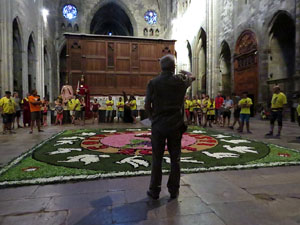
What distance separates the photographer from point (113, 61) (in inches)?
690

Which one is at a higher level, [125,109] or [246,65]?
[246,65]

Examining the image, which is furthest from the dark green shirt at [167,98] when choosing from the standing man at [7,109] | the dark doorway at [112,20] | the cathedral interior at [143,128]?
the dark doorway at [112,20]

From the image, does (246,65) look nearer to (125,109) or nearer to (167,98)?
(125,109)

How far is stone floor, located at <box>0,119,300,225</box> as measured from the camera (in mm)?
2246

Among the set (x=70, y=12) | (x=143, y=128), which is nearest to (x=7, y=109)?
(x=143, y=128)

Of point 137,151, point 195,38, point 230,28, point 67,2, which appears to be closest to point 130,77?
point 230,28

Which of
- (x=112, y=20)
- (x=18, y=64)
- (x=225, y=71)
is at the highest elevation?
(x=112, y=20)

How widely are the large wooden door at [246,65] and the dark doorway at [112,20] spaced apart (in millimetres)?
23844

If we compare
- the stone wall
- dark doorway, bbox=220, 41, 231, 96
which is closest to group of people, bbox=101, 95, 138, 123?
the stone wall

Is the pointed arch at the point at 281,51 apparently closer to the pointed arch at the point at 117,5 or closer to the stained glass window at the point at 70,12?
the pointed arch at the point at 117,5

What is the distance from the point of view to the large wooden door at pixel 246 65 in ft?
48.7

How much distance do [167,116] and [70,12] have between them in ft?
117

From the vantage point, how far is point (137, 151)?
529 cm

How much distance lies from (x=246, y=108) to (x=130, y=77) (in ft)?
36.2
